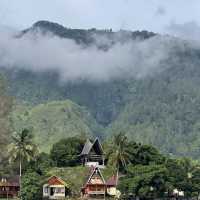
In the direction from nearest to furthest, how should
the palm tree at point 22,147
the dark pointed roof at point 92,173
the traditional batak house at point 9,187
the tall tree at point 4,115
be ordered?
the tall tree at point 4,115, the palm tree at point 22,147, the dark pointed roof at point 92,173, the traditional batak house at point 9,187

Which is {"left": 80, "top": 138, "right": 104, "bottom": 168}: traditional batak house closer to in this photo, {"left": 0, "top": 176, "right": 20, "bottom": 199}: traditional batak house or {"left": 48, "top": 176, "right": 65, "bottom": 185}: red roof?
{"left": 48, "top": 176, "right": 65, "bottom": 185}: red roof

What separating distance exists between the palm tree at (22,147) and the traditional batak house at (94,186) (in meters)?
13.5

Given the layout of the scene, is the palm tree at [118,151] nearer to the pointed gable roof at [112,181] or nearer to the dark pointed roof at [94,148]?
the pointed gable roof at [112,181]

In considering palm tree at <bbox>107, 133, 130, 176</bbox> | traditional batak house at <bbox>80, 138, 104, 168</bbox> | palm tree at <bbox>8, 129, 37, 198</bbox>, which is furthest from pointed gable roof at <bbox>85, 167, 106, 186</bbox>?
palm tree at <bbox>8, 129, 37, 198</bbox>

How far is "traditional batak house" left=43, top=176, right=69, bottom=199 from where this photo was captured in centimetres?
12988

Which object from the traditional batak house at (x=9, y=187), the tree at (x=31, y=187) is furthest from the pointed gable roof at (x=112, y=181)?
the traditional batak house at (x=9, y=187)

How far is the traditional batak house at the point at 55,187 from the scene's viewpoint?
130 metres

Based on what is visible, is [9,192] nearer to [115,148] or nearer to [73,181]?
[73,181]

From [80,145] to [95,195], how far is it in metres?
21.9

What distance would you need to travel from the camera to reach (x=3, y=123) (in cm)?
12900

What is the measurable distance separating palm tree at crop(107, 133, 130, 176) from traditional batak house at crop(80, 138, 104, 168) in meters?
8.20

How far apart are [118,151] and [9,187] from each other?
86.1 feet

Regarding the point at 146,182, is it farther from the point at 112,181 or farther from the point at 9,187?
the point at 9,187

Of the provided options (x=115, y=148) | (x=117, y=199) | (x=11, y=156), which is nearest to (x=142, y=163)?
(x=115, y=148)
